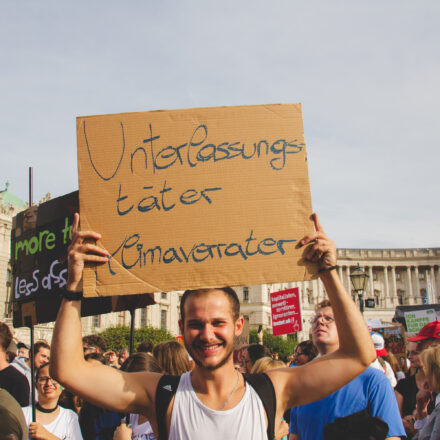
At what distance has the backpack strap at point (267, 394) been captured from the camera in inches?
83.7

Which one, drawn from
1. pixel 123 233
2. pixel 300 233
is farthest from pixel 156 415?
pixel 300 233

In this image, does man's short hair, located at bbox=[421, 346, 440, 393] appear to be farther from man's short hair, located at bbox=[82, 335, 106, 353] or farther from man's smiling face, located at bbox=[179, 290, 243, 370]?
man's short hair, located at bbox=[82, 335, 106, 353]

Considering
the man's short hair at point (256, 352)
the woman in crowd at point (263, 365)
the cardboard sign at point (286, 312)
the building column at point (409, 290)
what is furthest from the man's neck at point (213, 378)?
the building column at point (409, 290)

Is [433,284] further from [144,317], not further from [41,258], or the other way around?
[41,258]

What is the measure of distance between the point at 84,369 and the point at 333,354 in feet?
3.52

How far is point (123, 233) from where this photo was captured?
7.50 ft

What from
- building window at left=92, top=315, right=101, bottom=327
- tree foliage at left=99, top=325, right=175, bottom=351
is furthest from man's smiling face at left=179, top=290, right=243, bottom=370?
building window at left=92, top=315, right=101, bottom=327

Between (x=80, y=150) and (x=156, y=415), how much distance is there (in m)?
1.24

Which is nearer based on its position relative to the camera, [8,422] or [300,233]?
[300,233]

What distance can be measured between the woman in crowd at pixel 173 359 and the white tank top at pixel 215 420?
2462 mm

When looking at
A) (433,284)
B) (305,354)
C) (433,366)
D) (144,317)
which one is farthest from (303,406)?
(433,284)

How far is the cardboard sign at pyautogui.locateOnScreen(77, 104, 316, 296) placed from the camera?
2244mm

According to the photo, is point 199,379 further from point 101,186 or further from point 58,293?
point 58,293

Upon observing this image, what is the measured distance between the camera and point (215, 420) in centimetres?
207
